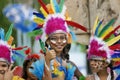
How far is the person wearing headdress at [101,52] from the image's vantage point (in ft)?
14.1

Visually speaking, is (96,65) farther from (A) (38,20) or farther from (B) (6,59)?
(B) (6,59)

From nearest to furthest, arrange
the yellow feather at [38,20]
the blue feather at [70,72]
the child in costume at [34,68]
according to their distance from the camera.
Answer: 1. the child in costume at [34,68]
2. the blue feather at [70,72]
3. the yellow feather at [38,20]

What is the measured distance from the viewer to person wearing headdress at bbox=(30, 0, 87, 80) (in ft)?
13.9

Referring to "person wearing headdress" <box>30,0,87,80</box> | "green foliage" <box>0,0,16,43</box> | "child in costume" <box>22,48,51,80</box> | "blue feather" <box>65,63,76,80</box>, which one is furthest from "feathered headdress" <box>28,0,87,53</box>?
"green foliage" <box>0,0,16,43</box>

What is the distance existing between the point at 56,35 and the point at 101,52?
42cm

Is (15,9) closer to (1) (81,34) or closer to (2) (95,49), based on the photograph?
(1) (81,34)

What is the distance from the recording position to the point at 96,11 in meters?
6.93

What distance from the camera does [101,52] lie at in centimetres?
432

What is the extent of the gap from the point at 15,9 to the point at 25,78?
2427mm

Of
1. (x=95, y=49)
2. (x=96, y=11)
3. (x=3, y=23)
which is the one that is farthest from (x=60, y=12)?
(x=96, y=11)

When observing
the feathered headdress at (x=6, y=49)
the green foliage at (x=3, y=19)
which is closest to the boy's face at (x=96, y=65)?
the feathered headdress at (x=6, y=49)

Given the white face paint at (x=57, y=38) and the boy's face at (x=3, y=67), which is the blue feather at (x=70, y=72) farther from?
the boy's face at (x=3, y=67)

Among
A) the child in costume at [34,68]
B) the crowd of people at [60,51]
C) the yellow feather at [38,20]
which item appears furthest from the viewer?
the yellow feather at [38,20]

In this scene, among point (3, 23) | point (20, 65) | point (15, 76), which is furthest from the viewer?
point (3, 23)
